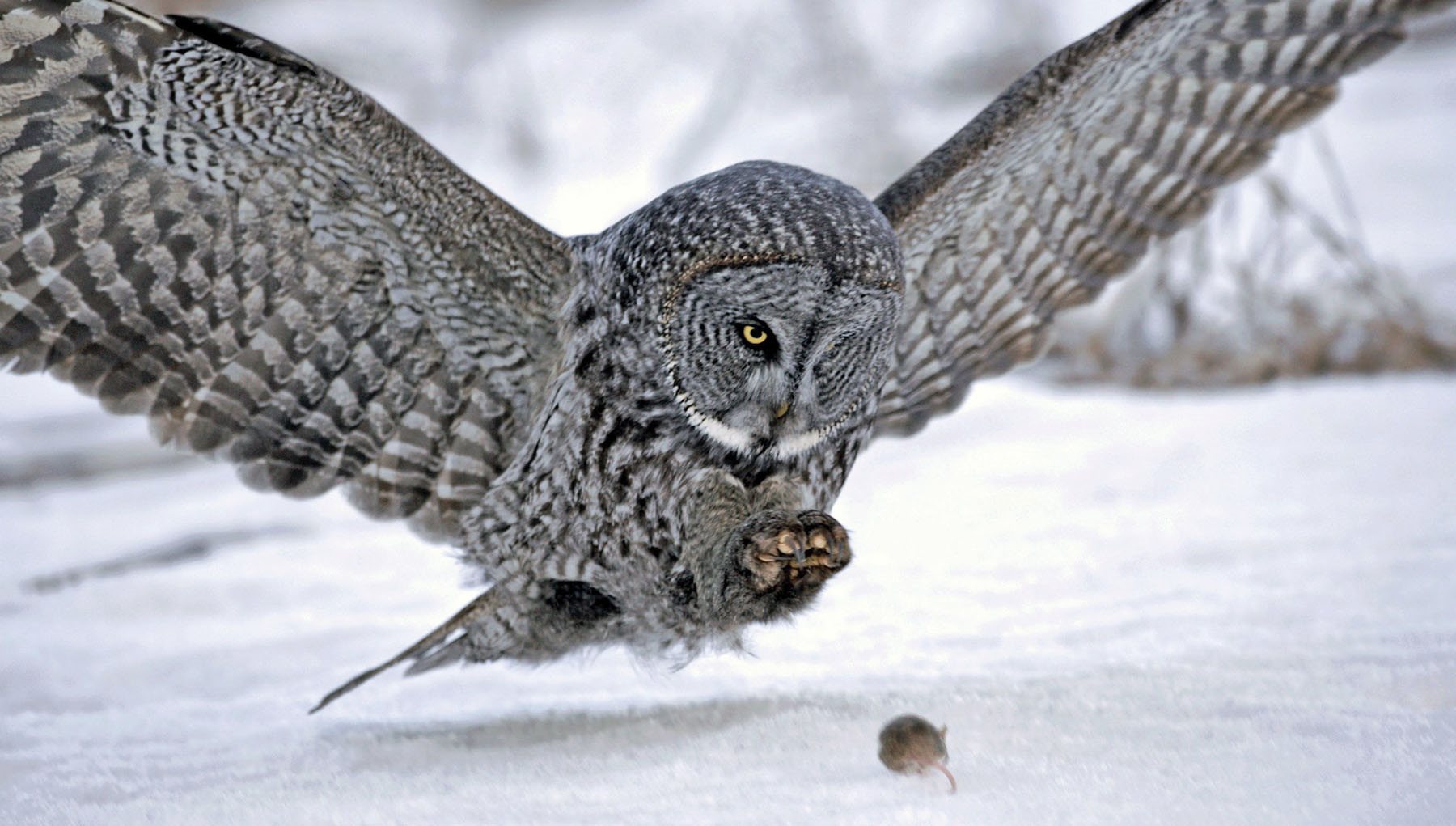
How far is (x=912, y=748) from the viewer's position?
2.19 metres

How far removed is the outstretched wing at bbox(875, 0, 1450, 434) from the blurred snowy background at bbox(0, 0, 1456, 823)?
2.43 ft

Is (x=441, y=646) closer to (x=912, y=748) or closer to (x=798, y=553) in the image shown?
(x=798, y=553)

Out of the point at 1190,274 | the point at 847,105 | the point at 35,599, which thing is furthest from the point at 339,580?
the point at 847,105

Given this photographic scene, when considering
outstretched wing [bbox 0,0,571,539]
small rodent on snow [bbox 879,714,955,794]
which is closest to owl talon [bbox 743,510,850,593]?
small rodent on snow [bbox 879,714,955,794]

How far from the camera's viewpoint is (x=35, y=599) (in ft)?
12.8

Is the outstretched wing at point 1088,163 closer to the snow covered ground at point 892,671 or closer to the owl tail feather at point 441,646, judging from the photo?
the snow covered ground at point 892,671

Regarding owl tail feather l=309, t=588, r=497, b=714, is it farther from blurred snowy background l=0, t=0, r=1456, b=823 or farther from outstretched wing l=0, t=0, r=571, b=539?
outstretched wing l=0, t=0, r=571, b=539

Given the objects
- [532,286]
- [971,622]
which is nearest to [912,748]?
[971,622]

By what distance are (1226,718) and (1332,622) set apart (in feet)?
2.39

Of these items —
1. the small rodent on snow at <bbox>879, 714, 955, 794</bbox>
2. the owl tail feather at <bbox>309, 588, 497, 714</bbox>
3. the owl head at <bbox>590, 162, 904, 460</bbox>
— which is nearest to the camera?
the small rodent on snow at <bbox>879, 714, 955, 794</bbox>

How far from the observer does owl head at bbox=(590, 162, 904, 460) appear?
2564mm

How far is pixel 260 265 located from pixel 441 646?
99cm

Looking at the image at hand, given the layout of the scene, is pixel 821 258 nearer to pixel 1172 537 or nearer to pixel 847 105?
pixel 1172 537

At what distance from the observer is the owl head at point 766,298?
256 centimetres
